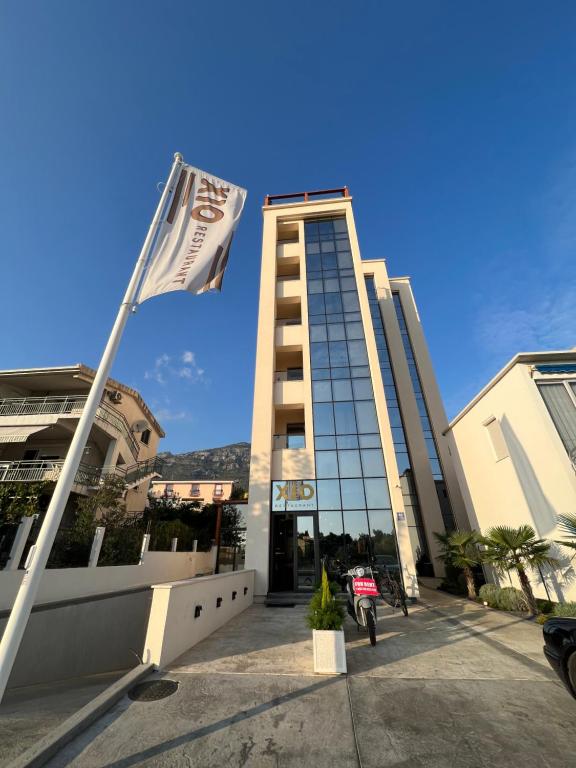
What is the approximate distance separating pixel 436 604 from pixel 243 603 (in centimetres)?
661

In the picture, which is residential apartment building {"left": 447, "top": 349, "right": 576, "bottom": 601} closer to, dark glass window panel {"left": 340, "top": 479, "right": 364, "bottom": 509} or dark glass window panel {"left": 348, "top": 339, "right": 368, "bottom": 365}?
dark glass window panel {"left": 340, "top": 479, "right": 364, "bottom": 509}

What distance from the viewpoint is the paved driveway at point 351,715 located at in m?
2.78

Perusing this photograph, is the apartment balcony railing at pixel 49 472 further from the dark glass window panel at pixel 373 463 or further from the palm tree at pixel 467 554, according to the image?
the palm tree at pixel 467 554

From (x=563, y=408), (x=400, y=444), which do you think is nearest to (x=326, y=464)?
(x=563, y=408)

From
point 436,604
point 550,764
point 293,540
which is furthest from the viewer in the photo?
point 293,540

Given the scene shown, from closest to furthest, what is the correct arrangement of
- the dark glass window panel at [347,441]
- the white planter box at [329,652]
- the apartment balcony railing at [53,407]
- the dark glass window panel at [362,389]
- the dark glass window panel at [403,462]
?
1. the white planter box at [329,652]
2. the dark glass window panel at [347,441]
3. the dark glass window panel at [362,389]
4. the apartment balcony railing at [53,407]
5. the dark glass window panel at [403,462]

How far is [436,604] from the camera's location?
1079 centimetres

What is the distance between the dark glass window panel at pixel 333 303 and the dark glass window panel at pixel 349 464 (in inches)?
305

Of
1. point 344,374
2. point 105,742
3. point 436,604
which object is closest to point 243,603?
point 436,604

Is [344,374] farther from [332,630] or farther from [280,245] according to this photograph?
[332,630]

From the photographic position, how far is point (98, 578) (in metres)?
9.89

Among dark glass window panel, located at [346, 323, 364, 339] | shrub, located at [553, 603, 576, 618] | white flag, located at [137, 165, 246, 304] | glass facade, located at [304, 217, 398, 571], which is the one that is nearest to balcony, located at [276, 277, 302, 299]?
glass facade, located at [304, 217, 398, 571]

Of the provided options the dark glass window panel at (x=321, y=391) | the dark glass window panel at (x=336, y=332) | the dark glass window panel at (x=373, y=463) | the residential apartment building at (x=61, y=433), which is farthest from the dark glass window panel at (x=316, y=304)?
the residential apartment building at (x=61, y=433)

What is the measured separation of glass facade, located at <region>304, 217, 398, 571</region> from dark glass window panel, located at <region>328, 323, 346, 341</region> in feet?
0.17
